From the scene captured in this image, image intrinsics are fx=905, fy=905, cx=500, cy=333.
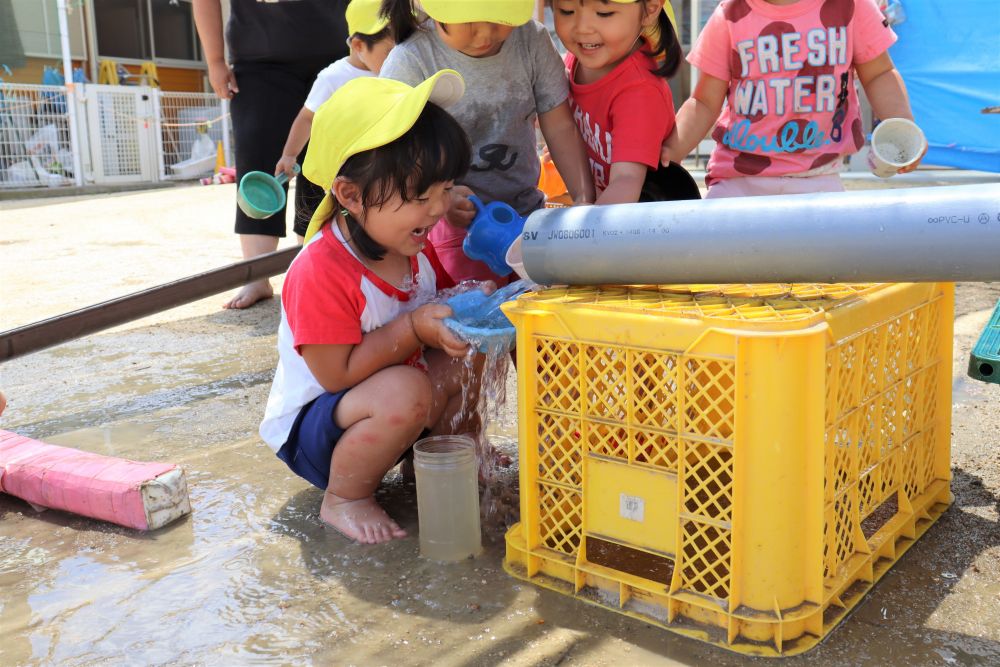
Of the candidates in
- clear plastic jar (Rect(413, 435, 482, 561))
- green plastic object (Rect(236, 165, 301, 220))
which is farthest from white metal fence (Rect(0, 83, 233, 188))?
clear plastic jar (Rect(413, 435, 482, 561))

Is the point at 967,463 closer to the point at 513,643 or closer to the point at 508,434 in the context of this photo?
the point at 508,434

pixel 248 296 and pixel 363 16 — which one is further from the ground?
pixel 363 16

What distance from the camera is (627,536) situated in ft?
5.64

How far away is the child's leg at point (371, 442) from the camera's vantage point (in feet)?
A: 6.68

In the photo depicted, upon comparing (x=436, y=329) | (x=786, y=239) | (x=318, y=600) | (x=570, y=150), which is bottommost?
(x=318, y=600)

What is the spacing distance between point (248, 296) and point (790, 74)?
2.95 m

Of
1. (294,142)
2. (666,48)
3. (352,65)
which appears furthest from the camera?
(294,142)

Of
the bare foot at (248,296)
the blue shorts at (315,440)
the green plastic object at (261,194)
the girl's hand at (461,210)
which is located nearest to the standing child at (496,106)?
the girl's hand at (461,210)

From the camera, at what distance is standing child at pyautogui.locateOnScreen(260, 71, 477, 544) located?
80.2 inches

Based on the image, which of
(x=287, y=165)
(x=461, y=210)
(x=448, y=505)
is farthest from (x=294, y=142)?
(x=448, y=505)

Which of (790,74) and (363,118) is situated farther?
(790,74)

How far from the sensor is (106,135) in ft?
40.9

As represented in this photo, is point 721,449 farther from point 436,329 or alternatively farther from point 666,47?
point 666,47

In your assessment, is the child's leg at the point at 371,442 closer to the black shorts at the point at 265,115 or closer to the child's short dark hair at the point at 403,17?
the child's short dark hair at the point at 403,17
